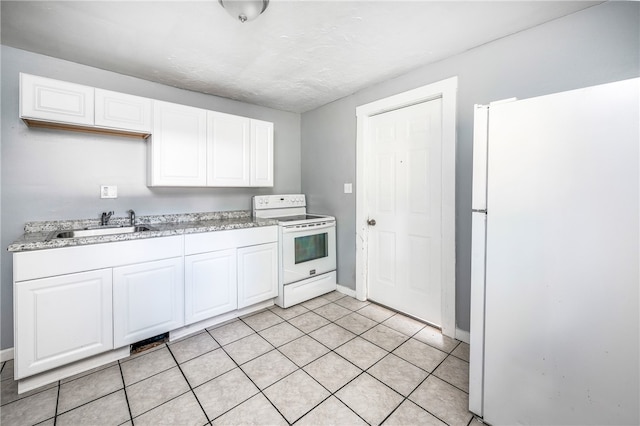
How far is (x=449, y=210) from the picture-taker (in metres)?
2.24

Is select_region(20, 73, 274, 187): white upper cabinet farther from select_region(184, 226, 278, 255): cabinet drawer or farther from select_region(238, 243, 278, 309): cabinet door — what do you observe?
select_region(238, 243, 278, 309): cabinet door

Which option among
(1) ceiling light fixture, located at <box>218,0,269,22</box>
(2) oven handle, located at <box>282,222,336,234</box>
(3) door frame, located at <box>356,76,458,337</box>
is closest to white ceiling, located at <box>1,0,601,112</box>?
(1) ceiling light fixture, located at <box>218,0,269,22</box>

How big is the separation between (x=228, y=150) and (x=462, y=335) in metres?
2.81

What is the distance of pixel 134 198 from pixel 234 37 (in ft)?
5.65

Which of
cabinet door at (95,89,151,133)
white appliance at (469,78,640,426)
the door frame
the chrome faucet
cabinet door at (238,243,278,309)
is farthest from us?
cabinet door at (238,243,278,309)

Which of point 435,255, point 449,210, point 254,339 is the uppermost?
point 449,210

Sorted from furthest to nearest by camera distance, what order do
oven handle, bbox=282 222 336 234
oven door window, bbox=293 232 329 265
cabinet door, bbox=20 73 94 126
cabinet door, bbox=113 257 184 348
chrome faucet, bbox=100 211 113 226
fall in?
oven door window, bbox=293 232 329 265, oven handle, bbox=282 222 336 234, chrome faucet, bbox=100 211 113 226, cabinet door, bbox=113 257 184 348, cabinet door, bbox=20 73 94 126

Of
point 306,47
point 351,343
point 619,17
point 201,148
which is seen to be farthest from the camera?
point 201,148

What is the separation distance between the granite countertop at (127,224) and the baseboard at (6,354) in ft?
2.88

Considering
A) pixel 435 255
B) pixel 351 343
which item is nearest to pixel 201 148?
pixel 351 343

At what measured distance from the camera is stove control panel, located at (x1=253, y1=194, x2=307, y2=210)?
3.21m

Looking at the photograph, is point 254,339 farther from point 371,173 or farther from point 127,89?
point 127,89

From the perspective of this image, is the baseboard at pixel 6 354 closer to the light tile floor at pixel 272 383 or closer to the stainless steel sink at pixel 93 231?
the light tile floor at pixel 272 383

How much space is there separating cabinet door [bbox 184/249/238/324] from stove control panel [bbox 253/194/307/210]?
86 cm
